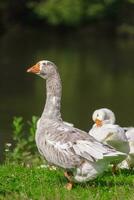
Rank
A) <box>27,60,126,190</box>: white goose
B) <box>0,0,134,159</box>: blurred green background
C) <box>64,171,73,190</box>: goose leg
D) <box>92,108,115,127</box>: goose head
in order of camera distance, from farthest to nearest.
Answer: <box>0,0,134,159</box>: blurred green background, <box>92,108,115,127</box>: goose head, <box>64,171,73,190</box>: goose leg, <box>27,60,126,190</box>: white goose

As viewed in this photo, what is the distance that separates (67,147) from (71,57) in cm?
3752

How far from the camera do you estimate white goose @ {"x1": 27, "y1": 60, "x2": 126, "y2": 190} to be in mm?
7301

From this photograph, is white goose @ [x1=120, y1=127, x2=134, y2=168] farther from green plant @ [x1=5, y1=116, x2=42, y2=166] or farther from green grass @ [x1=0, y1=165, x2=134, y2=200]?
green plant @ [x1=5, y1=116, x2=42, y2=166]

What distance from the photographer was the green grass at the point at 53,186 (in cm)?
716

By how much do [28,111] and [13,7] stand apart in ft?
128

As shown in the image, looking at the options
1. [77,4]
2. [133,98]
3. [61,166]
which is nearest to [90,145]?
[61,166]

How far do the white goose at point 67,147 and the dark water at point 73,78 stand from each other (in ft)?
30.3

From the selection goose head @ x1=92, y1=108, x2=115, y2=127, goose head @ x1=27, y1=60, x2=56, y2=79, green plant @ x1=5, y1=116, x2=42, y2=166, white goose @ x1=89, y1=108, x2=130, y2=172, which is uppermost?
goose head @ x1=27, y1=60, x2=56, y2=79

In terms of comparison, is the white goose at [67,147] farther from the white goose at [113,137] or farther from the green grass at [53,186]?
the white goose at [113,137]

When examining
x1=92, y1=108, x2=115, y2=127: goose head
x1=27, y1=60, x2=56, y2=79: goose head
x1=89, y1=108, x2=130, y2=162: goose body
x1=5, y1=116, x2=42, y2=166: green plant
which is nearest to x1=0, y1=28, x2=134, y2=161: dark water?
x1=5, y1=116, x2=42, y2=166: green plant

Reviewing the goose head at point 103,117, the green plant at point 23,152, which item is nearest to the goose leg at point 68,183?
the goose head at point 103,117

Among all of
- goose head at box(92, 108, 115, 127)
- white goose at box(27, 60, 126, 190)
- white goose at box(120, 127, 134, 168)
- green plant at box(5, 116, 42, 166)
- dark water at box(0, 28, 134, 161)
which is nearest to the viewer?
white goose at box(27, 60, 126, 190)

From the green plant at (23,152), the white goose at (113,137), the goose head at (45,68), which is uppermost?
the goose head at (45,68)

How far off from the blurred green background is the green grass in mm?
6838
